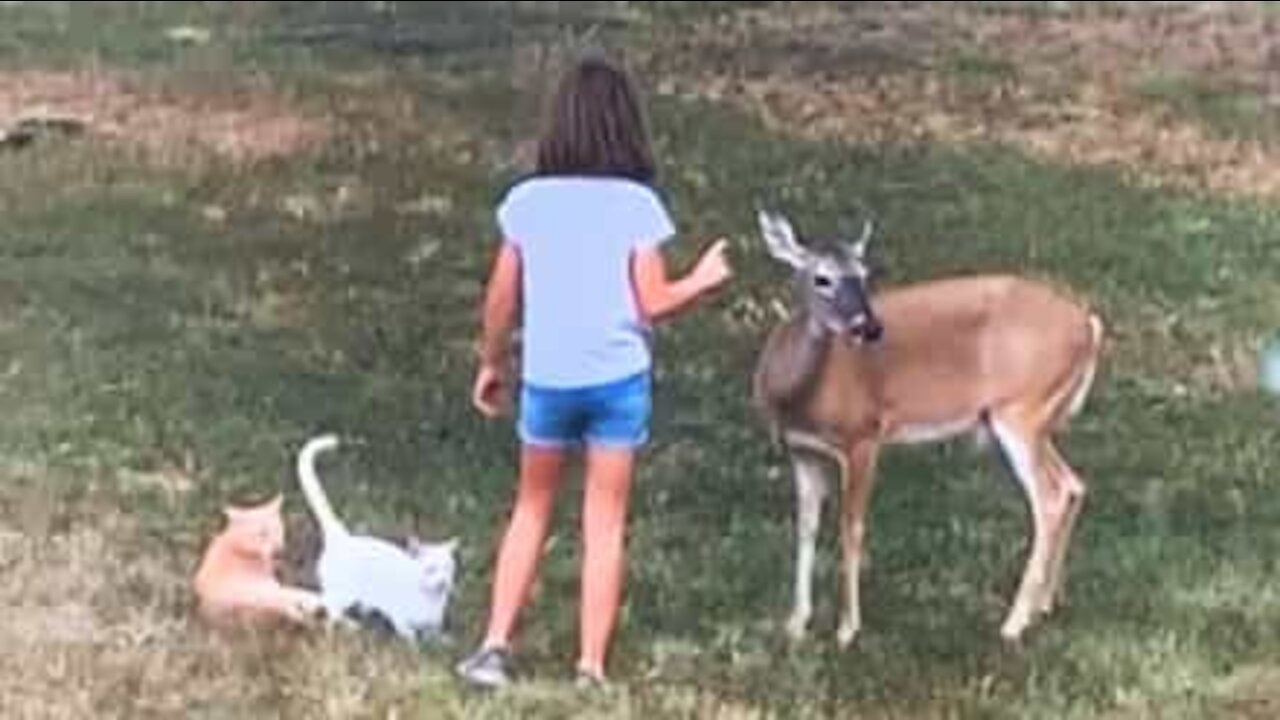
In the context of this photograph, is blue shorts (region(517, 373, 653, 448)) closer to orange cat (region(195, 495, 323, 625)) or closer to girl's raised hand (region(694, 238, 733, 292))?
girl's raised hand (region(694, 238, 733, 292))

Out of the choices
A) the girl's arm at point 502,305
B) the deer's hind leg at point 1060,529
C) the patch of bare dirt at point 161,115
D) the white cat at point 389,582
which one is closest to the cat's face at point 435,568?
the white cat at point 389,582

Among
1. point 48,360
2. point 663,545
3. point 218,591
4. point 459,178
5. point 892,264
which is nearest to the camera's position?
point 218,591

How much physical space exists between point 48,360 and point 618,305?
4.61m

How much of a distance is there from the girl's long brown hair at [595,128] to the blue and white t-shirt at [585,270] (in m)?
0.03

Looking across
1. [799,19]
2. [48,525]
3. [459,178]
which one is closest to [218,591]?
[48,525]

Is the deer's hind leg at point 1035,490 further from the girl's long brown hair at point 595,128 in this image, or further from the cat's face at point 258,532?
the cat's face at point 258,532

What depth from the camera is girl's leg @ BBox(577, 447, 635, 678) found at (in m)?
8.05

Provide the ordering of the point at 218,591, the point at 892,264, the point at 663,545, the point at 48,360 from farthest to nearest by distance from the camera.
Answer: the point at 892,264
the point at 48,360
the point at 663,545
the point at 218,591

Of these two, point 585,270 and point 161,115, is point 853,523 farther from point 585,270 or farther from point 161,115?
point 161,115

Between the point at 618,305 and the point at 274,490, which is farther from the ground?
the point at 618,305

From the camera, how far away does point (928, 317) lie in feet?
29.1

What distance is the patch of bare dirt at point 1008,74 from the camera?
17.6 meters

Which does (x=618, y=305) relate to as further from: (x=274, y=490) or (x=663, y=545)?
(x=274, y=490)

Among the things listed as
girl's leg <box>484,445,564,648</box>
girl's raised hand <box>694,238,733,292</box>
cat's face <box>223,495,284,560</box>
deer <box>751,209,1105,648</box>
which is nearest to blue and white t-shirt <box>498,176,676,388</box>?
girl's raised hand <box>694,238,733,292</box>
